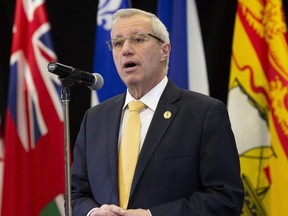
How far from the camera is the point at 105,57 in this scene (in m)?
3.71

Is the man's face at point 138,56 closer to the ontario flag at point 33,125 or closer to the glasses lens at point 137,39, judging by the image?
the glasses lens at point 137,39

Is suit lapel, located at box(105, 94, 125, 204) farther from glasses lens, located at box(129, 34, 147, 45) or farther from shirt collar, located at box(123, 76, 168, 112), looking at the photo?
glasses lens, located at box(129, 34, 147, 45)

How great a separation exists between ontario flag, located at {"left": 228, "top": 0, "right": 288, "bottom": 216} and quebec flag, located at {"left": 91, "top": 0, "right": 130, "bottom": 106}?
0.74m

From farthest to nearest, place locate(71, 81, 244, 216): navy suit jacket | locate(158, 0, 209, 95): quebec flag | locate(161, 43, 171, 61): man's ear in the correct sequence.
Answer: locate(158, 0, 209, 95): quebec flag < locate(161, 43, 171, 61): man's ear < locate(71, 81, 244, 216): navy suit jacket

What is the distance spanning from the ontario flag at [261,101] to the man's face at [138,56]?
103 centimetres

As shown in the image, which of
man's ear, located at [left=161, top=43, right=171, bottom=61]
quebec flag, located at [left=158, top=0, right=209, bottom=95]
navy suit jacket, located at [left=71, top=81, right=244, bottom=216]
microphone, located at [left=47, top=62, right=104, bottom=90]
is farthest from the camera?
quebec flag, located at [left=158, top=0, right=209, bottom=95]

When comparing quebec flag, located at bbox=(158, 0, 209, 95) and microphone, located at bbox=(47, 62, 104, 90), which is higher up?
quebec flag, located at bbox=(158, 0, 209, 95)

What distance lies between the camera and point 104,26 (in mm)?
3703

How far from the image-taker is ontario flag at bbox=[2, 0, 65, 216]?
12.1ft

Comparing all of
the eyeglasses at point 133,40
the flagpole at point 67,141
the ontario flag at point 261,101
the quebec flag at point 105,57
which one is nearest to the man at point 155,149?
the eyeglasses at point 133,40

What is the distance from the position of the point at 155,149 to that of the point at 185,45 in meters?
1.43

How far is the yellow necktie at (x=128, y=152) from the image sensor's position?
7.75 feet

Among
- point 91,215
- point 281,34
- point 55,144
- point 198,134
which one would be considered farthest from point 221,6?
point 91,215

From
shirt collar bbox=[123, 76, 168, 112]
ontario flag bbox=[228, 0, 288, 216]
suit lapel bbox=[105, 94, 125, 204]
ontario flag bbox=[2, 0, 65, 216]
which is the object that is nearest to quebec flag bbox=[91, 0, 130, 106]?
ontario flag bbox=[2, 0, 65, 216]
